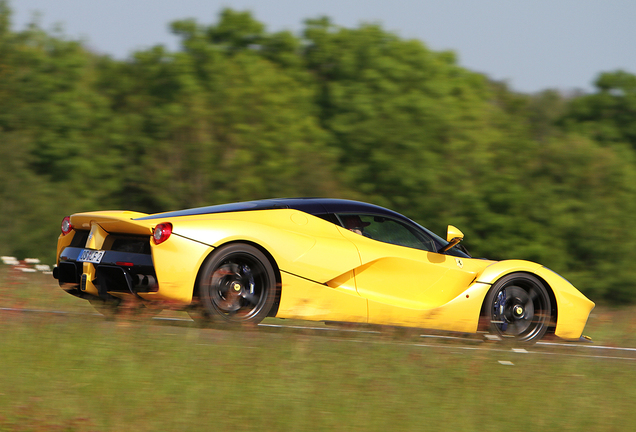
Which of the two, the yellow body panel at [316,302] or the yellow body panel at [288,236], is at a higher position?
the yellow body panel at [288,236]

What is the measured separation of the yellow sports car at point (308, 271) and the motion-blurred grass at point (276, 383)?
0.94 ft

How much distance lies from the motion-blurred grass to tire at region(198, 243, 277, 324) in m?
0.25

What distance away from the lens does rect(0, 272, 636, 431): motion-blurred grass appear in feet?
12.7

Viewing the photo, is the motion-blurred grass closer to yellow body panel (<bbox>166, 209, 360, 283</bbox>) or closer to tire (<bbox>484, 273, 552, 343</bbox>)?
yellow body panel (<bbox>166, 209, 360, 283</bbox>)

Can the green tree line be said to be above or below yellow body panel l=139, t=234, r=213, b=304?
above

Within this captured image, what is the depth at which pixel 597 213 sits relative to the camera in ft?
88.8

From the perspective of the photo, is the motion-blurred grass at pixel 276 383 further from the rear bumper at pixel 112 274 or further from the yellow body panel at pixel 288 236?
the yellow body panel at pixel 288 236

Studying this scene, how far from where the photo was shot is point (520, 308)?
6.87 m

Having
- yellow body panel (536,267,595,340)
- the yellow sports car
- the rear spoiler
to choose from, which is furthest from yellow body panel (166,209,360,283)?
yellow body panel (536,267,595,340)

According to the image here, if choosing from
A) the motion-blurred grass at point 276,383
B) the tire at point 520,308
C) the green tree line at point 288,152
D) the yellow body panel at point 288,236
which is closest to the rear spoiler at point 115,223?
the yellow body panel at point 288,236

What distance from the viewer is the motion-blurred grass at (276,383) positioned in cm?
388

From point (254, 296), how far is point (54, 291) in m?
3.61

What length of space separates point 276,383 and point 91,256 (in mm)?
2346

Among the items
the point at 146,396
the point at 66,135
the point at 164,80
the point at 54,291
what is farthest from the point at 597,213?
the point at 146,396
